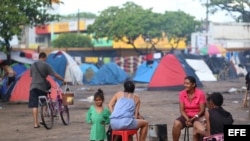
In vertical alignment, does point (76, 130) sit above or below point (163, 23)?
below

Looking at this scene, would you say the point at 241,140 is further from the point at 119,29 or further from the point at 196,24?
the point at 196,24

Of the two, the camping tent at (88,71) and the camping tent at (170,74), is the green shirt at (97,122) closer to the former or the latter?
the camping tent at (170,74)

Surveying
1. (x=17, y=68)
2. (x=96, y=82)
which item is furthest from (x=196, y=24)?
(x=17, y=68)

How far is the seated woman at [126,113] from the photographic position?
8.02 m

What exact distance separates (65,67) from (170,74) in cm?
907

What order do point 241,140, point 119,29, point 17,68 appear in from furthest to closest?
point 119,29 < point 17,68 < point 241,140

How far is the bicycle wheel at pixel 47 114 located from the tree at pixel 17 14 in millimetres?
5500

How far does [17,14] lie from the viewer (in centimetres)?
1723

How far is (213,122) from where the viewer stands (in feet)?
24.1

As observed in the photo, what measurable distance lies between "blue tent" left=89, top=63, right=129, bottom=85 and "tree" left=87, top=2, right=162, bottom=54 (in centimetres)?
1496

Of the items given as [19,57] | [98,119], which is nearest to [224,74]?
[19,57]

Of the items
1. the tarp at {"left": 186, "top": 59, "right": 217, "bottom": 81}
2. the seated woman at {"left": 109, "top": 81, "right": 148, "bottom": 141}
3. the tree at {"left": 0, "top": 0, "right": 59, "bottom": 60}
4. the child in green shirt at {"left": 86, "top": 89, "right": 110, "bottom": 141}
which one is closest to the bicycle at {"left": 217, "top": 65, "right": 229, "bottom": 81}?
the tarp at {"left": 186, "top": 59, "right": 217, "bottom": 81}

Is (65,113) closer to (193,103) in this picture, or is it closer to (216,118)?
(193,103)

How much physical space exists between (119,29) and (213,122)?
4072 centimetres
